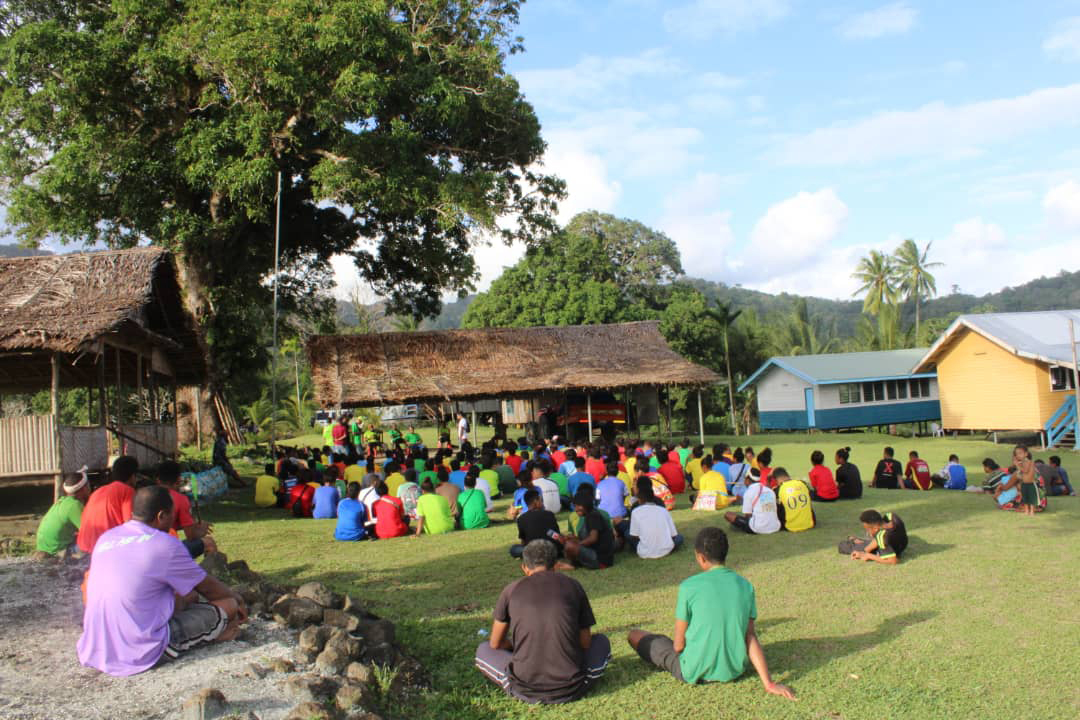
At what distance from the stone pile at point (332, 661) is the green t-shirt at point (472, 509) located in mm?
4647

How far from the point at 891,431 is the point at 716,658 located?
35201 millimetres

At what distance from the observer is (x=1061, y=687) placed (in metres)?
4.90

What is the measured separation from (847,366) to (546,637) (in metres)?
33.3

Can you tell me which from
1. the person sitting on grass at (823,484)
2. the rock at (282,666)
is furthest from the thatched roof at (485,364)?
the rock at (282,666)

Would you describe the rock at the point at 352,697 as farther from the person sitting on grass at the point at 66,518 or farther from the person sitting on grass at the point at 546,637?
the person sitting on grass at the point at 66,518

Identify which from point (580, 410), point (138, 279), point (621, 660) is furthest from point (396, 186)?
point (621, 660)

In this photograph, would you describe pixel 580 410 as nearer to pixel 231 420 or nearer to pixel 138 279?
pixel 231 420

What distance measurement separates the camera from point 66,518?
25.3ft

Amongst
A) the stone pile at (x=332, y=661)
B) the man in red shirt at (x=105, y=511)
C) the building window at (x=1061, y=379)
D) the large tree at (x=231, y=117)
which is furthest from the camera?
the building window at (x=1061, y=379)

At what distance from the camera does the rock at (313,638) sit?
5354 millimetres

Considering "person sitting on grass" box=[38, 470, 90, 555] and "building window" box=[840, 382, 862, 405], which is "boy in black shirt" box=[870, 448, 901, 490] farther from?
"building window" box=[840, 382, 862, 405]

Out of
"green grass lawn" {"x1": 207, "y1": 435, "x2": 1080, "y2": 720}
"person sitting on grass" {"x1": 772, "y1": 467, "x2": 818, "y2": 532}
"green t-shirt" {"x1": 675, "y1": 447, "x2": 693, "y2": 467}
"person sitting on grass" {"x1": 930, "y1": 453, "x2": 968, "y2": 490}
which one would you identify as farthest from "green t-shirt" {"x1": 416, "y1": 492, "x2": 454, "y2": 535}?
"person sitting on grass" {"x1": 930, "y1": 453, "x2": 968, "y2": 490}

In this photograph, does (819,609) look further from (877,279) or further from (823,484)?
(877,279)

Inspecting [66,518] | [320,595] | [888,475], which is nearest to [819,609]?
[320,595]
